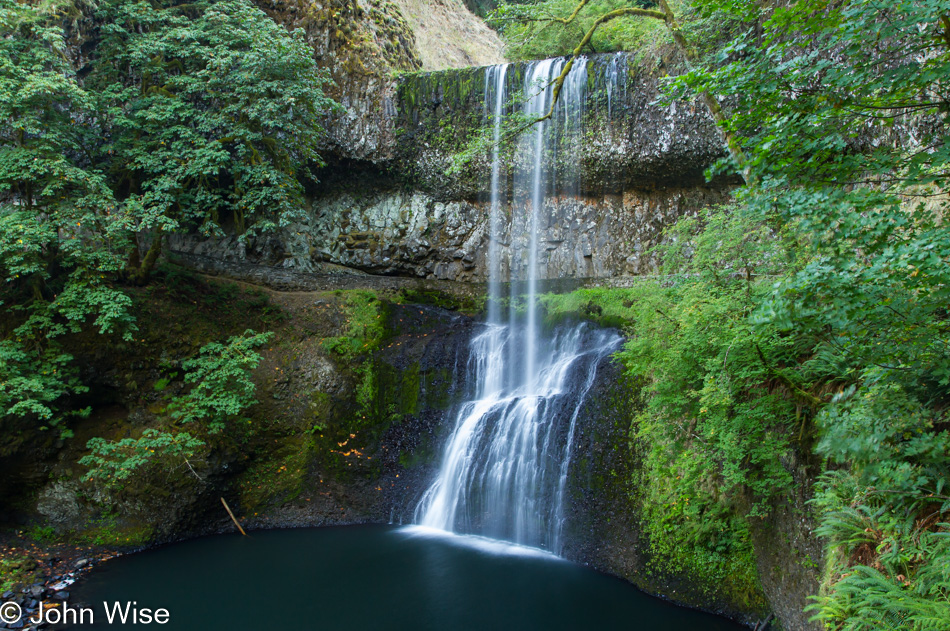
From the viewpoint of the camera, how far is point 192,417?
9305mm

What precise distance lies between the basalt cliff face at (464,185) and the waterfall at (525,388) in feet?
0.95

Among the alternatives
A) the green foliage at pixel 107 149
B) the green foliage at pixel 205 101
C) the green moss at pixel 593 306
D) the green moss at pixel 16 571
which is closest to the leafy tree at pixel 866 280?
the green moss at pixel 593 306

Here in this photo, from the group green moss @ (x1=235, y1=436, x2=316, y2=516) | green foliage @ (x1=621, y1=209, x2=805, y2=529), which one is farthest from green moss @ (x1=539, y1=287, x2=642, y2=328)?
green moss @ (x1=235, y1=436, x2=316, y2=516)

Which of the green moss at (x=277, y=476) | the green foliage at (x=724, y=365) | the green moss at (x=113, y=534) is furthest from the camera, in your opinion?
the green moss at (x=277, y=476)

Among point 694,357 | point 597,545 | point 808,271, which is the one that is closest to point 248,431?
point 597,545

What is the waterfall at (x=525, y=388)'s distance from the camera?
28.7ft

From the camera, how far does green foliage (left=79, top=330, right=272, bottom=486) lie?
28.5 feet

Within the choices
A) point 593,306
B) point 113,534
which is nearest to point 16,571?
point 113,534

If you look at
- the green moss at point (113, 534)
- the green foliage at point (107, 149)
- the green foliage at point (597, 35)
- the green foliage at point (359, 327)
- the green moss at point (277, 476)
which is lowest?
the green moss at point (113, 534)

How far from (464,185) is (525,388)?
6.56 m

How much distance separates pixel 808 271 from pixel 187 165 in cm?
1014

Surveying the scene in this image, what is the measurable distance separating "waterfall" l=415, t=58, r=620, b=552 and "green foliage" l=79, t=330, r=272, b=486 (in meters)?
3.88

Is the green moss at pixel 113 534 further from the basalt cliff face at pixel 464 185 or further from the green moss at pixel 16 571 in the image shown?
the basalt cliff face at pixel 464 185

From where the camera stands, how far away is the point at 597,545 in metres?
7.77
